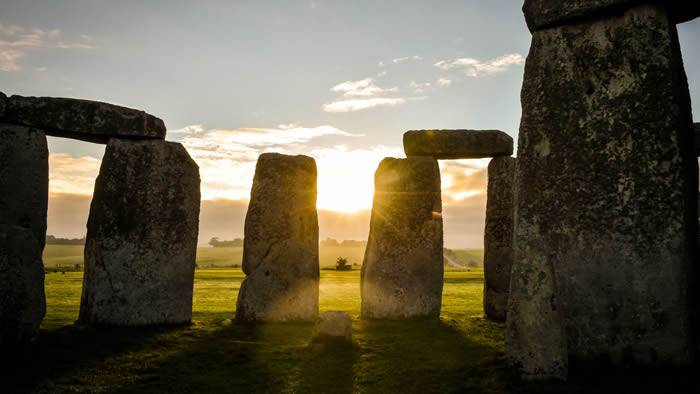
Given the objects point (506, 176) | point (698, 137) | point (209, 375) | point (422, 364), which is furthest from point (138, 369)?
point (698, 137)

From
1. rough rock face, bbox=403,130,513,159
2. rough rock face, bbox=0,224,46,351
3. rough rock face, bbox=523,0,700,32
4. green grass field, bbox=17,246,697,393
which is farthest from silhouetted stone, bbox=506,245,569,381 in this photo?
rough rock face, bbox=403,130,513,159

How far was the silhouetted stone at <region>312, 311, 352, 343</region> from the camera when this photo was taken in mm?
8430

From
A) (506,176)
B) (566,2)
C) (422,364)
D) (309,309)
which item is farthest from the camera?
(506,176)

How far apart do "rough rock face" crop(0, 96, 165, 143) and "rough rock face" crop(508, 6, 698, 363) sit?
272 inches

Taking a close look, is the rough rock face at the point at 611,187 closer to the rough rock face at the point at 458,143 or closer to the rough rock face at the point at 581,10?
the rough rock face at the point at 581,10

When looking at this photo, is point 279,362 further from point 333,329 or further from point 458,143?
point 458,143

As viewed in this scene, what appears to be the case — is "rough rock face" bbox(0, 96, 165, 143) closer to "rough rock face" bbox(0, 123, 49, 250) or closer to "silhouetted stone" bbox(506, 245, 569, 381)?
"rough rock face" bbox(0, 123, 49, 250)

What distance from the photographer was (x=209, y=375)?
6957 millimetres

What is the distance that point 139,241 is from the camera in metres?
9.97

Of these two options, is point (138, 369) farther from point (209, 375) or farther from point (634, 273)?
point (634, 273)

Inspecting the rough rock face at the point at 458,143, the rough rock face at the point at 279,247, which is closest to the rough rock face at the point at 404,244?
the rough rock face at the point at 458,143

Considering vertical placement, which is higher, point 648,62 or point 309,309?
point 648,62

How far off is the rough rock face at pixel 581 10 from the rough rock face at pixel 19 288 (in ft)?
25.0

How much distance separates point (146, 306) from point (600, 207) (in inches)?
308
